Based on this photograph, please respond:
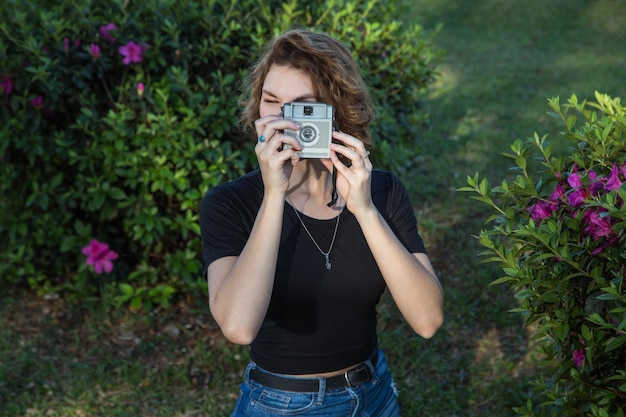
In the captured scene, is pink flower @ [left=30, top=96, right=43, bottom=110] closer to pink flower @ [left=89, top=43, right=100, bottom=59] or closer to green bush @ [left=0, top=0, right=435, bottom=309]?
green bush @ [left=0, top=0, right=435, bottom=309]

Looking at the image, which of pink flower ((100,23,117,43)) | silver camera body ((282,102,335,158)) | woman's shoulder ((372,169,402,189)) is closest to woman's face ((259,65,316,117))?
silver camera body ((282,102,335,158))

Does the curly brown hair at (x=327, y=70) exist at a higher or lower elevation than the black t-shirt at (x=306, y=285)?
higher

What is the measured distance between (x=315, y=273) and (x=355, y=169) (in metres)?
0.40

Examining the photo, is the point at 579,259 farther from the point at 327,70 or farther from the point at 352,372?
the point at 327,70

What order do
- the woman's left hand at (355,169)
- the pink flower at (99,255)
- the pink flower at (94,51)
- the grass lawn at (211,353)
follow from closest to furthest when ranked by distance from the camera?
the woman's left hand at (355,169) → the grass lawn at (211,353) → the pink flower at (94,51) → the pink flower at (99,255)

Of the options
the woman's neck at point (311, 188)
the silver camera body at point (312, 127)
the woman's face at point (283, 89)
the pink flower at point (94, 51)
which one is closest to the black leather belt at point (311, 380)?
the woman's neck at point (311, 188)

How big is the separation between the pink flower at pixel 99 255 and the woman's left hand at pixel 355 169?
2724 mm

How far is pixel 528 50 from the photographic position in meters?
13.2

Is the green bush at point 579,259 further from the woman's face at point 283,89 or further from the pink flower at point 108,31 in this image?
the pink flower at point 108,31

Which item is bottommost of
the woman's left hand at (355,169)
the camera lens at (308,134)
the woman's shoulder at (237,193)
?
the woman's shoulder at (237,193)

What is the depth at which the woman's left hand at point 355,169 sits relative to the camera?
6.97 feet

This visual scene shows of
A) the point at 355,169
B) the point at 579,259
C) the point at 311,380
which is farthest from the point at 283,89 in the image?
the point at 579,259

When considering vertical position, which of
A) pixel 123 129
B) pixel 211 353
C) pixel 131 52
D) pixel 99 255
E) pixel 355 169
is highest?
pixel 355 169

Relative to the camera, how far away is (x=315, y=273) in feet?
7.74
